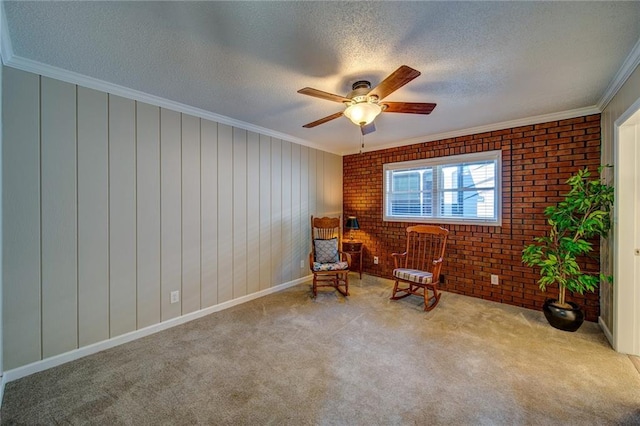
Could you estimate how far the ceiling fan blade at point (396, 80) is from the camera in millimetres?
1638

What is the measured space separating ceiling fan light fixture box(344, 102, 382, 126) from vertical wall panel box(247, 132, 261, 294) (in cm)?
177

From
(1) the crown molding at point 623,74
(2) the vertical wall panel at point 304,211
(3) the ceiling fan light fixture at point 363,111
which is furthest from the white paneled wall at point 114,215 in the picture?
(1) the crown molding at point 623,74

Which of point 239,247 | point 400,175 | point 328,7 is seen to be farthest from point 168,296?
point 400,175

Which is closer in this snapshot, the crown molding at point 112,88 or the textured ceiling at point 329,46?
the textured ceiling at point 329,46

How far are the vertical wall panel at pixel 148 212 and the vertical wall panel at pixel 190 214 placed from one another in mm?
263

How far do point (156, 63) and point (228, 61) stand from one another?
577 millimetres

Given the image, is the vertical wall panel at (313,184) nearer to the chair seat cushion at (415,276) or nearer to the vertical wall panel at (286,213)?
the vertical wall panel at (286,213)

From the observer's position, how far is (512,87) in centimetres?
242

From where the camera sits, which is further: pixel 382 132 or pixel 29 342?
pixel 382 132

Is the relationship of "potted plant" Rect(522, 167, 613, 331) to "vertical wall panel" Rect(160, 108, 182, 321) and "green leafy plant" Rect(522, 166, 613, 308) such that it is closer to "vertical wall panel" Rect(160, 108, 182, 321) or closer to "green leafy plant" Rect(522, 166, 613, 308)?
"green leafy plant" Rect(522, 166, 613, 308)

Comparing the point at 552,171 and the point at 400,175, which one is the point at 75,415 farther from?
the point at 552,171

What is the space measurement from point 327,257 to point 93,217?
281 centimetres

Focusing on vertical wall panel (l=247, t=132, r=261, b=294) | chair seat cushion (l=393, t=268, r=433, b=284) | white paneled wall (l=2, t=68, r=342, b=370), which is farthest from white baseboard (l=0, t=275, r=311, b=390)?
chair seat cushion (l=393, t=268, r=433, b=284)

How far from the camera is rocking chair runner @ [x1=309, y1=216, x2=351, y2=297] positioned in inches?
147
